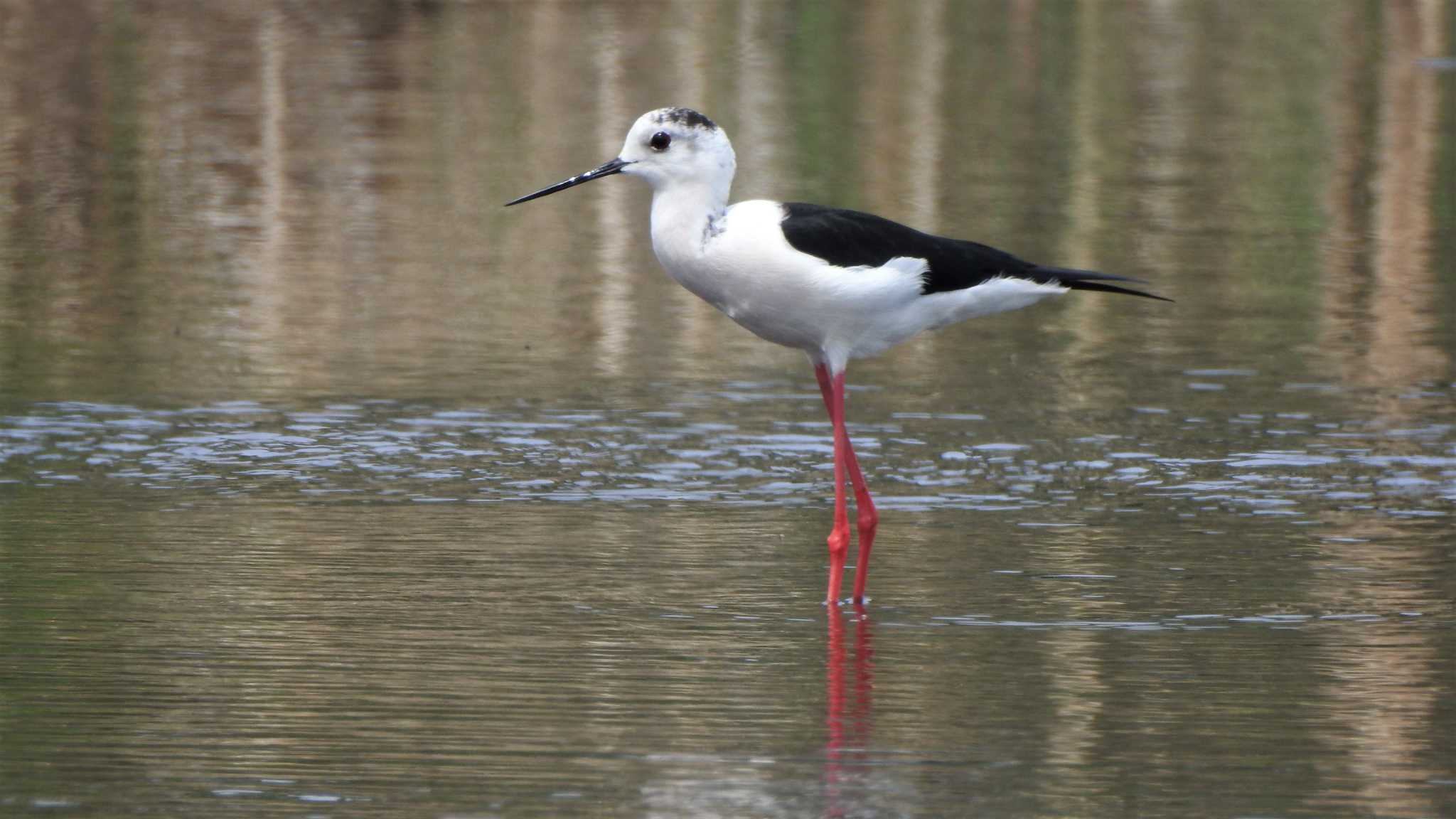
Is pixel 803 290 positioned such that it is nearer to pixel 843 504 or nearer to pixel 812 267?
pixel 812 267

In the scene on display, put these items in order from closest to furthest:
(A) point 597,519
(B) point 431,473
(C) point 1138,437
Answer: (A) point 597,519, (B) point 431,473, (C) point 1138,437

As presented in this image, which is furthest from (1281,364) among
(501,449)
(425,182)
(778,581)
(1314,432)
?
(425,182)

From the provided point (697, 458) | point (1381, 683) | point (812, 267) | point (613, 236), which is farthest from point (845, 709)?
point (613, 236)

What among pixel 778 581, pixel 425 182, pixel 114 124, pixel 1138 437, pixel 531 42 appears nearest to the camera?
pixel 778 581

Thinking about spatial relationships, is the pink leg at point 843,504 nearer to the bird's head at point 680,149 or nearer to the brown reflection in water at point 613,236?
the bird's head at point 680,149

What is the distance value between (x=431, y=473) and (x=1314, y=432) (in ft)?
12.0

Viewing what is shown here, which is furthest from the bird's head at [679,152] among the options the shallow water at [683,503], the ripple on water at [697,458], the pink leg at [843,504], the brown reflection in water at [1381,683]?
the brown reflection in water at [1381,683]

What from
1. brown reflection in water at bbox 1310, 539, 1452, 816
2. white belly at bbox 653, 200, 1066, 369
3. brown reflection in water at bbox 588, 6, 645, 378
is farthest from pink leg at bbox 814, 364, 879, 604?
brown reflection in water at bbox 588, 6, 645, 378

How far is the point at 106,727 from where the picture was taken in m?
6.69

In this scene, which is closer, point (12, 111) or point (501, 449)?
point (501, 449)

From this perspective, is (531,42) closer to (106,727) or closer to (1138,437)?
(1138,437)

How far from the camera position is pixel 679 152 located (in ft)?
28.9

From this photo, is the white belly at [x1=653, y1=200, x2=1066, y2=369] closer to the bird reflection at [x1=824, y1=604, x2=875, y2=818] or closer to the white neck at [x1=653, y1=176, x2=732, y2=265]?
the white neck at [x1=653, y1=176, x2=732, y2=265]

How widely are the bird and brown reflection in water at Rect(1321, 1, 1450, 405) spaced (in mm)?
3400
